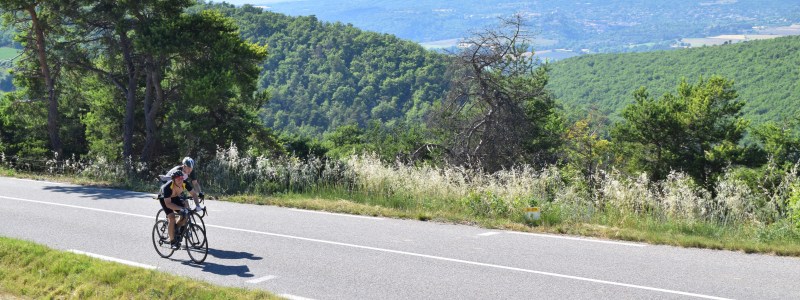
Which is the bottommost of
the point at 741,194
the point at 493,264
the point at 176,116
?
the point at 493,264

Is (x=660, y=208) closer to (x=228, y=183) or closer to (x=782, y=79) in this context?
(x=228, y=183)

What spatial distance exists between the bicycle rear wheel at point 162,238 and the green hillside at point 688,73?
59.7 metres

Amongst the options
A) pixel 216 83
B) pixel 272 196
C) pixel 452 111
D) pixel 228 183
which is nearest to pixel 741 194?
pixel 272 196

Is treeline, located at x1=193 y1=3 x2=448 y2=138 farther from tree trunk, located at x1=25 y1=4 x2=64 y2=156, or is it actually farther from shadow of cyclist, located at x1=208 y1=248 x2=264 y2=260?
shadow of cyclist, located at x1=208 y1=248 x2=264 y2=260

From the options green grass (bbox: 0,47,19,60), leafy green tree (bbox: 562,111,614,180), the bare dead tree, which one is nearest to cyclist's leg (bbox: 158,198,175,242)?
the bare dead tree

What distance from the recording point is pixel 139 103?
2548cm

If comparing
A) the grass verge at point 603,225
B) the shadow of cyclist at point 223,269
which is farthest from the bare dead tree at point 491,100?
the shadow of cyclist at point 223,269

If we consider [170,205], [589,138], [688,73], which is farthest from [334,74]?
[170,205]

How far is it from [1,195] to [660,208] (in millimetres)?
15508

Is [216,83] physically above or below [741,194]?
above

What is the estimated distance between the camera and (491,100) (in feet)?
77.4

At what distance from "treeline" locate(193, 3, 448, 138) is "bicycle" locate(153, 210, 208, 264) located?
58.5 meters

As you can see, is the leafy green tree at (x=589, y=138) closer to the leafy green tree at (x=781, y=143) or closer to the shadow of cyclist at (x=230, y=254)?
the leafy green tree at (x=781, y=143)

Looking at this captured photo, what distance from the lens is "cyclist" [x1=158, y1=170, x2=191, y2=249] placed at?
33.7 feet
